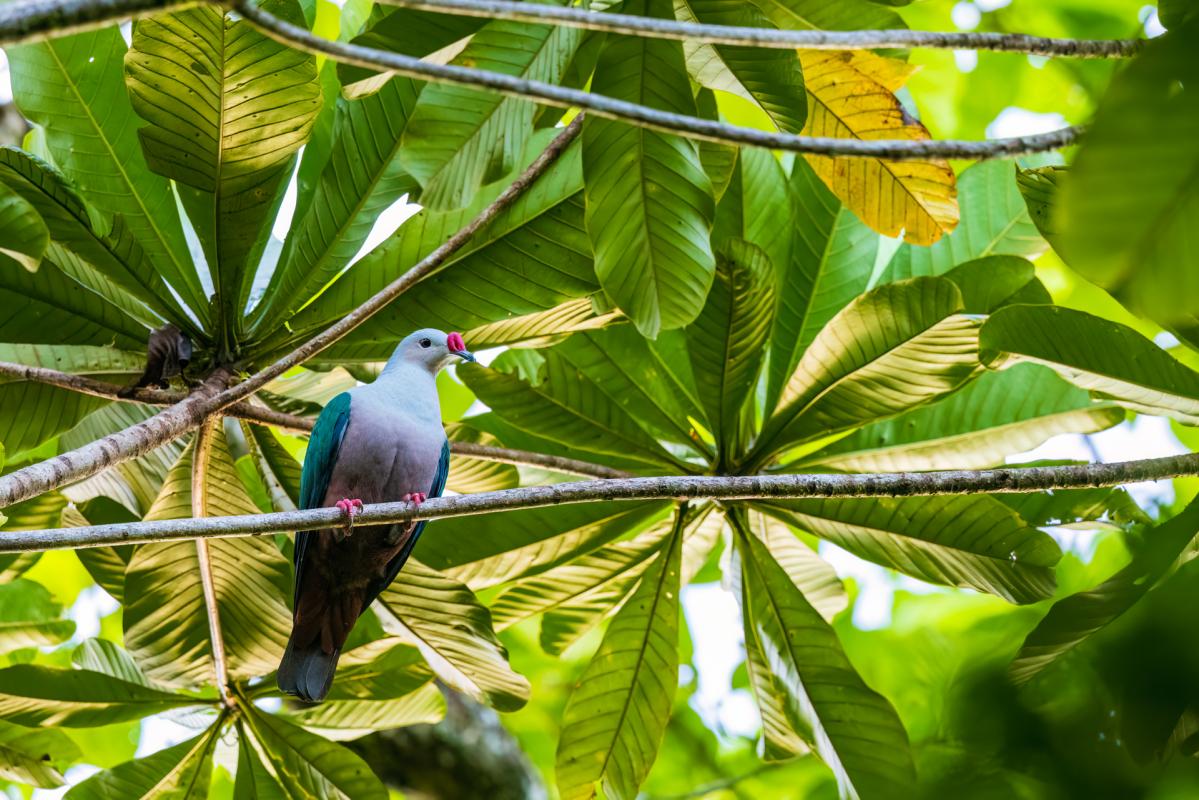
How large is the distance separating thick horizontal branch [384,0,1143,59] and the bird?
1.58 meters

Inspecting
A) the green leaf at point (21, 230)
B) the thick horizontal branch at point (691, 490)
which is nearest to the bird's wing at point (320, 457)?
the thick horizontal branch at point (691, 490)

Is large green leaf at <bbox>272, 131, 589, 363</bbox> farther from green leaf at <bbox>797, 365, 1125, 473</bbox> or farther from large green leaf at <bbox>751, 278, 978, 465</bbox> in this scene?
green leaf at <bbox>797, 365, 1125, 473</bbox>

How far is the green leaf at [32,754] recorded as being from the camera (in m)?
3.61

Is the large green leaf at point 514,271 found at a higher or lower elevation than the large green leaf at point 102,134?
lower

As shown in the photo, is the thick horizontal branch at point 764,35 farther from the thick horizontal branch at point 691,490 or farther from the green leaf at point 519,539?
the green leaf at point 519,539

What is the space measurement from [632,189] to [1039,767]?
2195 mm

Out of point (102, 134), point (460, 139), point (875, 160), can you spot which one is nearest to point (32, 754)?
point (102, 134)

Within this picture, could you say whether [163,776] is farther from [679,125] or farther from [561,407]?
[679,125]

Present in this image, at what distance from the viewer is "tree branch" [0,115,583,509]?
2301 mm

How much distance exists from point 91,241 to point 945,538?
247 cm

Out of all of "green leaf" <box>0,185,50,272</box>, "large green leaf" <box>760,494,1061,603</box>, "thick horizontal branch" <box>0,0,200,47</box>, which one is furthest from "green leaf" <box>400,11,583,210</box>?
"thick horizontal branch" <box>0,0,200,47</box>

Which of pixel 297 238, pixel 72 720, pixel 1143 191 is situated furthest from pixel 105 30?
pixel 1143 191

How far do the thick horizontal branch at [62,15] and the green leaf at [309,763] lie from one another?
8.17 feet

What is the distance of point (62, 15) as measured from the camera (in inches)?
53.3
